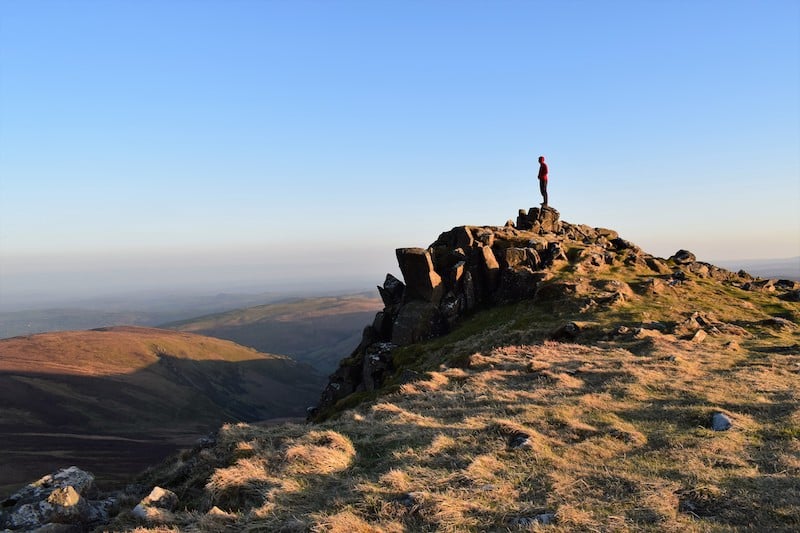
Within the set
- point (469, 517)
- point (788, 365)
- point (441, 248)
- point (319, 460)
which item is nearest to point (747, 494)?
point (469, 517)

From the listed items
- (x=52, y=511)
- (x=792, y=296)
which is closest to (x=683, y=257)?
(x=792, y=296)

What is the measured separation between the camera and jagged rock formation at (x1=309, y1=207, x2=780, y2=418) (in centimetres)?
4681

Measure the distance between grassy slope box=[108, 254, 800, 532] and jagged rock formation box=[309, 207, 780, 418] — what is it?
14319mm

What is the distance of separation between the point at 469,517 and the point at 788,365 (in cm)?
2641

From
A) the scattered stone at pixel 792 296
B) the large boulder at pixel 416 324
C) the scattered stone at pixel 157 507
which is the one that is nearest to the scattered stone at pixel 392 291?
the large boulder at pixel 416 324

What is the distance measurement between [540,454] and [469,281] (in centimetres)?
3533

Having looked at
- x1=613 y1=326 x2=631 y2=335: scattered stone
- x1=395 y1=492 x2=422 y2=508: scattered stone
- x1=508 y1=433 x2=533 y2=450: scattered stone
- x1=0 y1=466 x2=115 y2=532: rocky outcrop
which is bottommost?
x1=0 y1=466 x2=115 y2=532: rocky outcrop

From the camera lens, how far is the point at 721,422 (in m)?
18.0

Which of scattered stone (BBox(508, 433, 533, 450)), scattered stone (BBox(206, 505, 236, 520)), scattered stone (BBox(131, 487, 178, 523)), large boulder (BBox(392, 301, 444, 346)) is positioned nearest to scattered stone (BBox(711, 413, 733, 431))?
scattered stone (BBox(508, 433, 533, 450))

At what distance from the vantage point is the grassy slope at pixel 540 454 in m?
11.8

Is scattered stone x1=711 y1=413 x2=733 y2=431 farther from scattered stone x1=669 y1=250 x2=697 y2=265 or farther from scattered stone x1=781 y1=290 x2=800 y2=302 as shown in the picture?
scattered stone x1=669 y1=250 x2=697 y2=265

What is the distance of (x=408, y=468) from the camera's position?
48.6ft

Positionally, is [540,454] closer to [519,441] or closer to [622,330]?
[519,441]

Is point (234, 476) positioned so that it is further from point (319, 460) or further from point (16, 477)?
point (16, 477)
